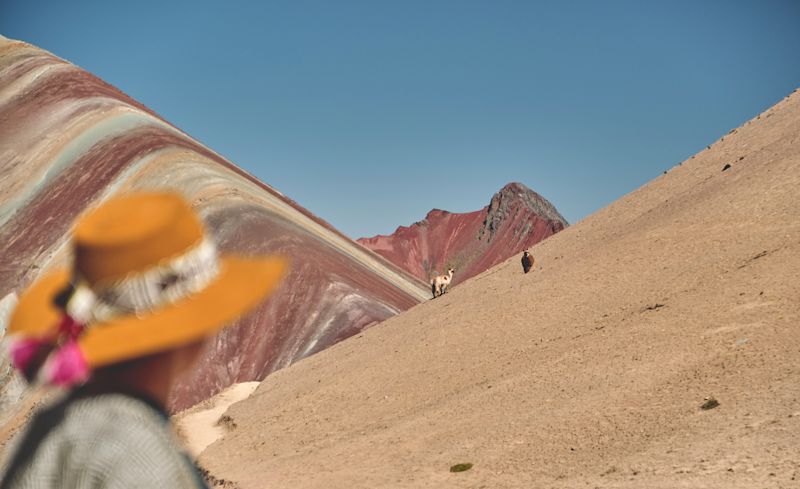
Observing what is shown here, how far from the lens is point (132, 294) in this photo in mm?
1890

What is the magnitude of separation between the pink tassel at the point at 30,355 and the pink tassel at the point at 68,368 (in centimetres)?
14

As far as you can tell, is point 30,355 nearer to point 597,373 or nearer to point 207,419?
point 597,373

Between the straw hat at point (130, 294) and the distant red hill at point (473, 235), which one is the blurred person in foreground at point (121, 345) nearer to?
the straw hat at point (130, 294)

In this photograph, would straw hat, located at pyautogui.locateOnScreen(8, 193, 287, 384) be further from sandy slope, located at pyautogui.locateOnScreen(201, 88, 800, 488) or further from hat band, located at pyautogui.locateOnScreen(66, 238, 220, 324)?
sandy slope, located at pyautogui.locateOnScreen(201, 88, 800, 488)

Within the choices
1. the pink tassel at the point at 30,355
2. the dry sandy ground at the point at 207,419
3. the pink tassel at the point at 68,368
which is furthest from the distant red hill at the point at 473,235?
the pink tassel at the point at 68,368

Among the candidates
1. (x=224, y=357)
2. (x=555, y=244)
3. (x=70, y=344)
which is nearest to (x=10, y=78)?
(x=224, y=357)

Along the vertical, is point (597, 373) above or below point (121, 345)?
above

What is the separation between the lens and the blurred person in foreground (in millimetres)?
1804

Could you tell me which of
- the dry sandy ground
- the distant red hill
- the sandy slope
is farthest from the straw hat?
the distant red hill

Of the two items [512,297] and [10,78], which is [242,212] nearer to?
[512,297]

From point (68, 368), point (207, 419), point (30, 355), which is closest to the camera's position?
point (68, 368)

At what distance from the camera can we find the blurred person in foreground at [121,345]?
5.92ft

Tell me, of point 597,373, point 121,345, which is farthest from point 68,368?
point 597,373

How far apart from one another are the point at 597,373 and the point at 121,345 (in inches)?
433
